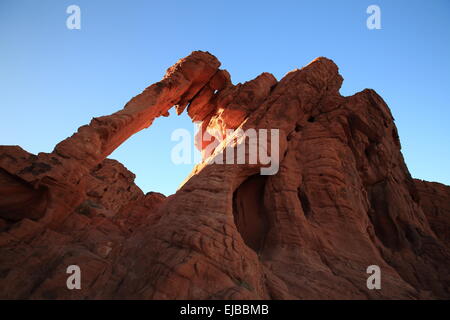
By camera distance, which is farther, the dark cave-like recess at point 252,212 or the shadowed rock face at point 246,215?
the dark cave-like recess at point 252,212

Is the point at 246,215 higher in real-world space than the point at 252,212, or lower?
lower

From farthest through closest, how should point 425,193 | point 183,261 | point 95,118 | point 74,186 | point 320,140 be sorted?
point 425,193 < point 320,140 < point 95,118 < point 74,186 < point 183,261

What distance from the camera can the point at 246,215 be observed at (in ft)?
41.0

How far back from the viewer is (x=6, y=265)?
7324mm

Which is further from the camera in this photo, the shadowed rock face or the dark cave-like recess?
the dark cave-like recess

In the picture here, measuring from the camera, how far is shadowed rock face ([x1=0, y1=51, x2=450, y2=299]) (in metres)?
7.03

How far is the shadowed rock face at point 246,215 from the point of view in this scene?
7.03 meters

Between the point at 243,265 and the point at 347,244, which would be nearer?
the point at 243,265

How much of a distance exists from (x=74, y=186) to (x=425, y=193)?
2157cm

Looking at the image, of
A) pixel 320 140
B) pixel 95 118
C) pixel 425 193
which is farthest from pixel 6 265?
pixel 425 193

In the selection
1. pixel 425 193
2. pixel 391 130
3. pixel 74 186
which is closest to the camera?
pixel 74 186
